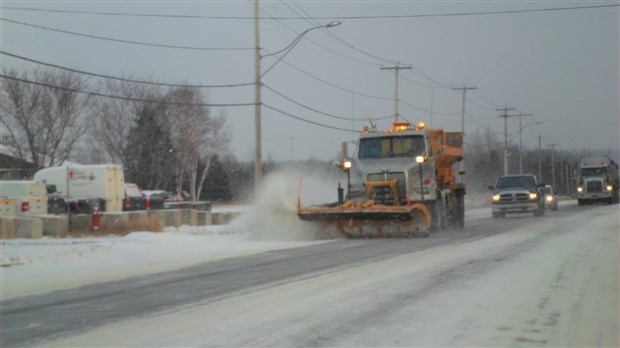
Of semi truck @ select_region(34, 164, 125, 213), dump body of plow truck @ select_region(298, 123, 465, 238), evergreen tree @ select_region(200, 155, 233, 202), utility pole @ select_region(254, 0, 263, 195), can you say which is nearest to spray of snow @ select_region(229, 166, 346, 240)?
dump body of plow truck @ select_region(298, 123, 465, 238)

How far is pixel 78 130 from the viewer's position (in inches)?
1896

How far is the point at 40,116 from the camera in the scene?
45.0 metres

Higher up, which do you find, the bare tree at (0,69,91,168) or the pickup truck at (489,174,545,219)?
the bare tree at (0,69,91,168)

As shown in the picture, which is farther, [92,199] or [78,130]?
[78,130]

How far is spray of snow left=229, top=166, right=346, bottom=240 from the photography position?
73.5ft

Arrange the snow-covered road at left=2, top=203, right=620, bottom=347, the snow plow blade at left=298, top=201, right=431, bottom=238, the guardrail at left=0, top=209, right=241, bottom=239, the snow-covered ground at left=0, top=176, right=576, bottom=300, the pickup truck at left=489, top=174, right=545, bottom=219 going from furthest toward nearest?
the pickup truck at left=489, top=174, right=545, bottom=219 → the guardrail at left=0, top=209, right=241, bottom=239 → the snow plow blade at left=298, top=201, right=431, bottom=238 → the snow-covered ground at left=0, top=176, right=576, bottom=300 → the snow-covered road at left=2, top=203, right=620, bottom=347

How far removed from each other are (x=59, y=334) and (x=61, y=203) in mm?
24976

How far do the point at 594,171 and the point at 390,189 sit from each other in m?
39.2

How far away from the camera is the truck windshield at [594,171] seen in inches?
2132

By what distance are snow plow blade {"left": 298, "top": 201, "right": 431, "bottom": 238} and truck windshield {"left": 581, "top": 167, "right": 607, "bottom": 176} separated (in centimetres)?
3824

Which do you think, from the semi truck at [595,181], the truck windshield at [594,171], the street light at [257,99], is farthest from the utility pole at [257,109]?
the truck windshield at [594,171]

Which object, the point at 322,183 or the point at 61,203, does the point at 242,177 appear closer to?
the point at 61,203

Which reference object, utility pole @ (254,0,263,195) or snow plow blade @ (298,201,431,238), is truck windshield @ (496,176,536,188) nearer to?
utility pole @ (254,0,263,195)

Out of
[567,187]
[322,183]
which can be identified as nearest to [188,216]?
[322,183]
